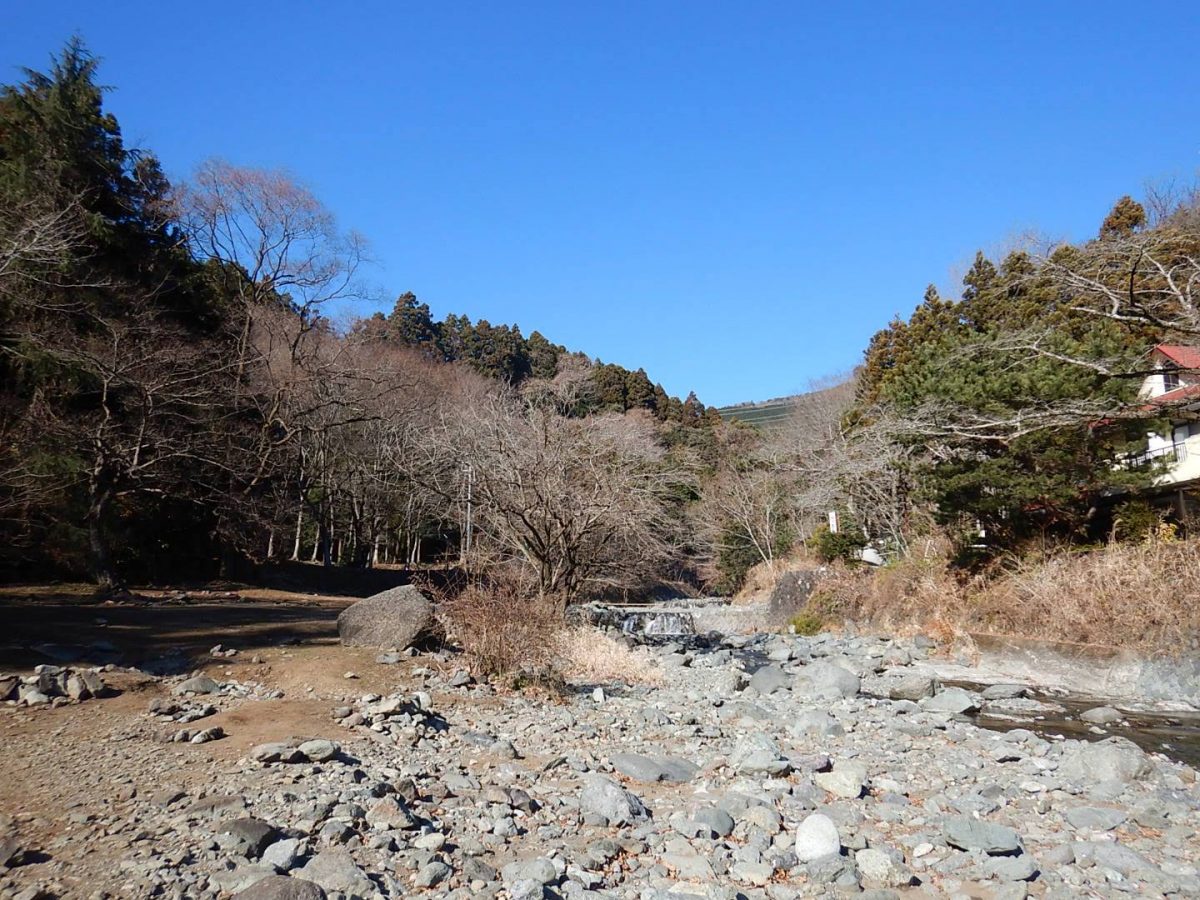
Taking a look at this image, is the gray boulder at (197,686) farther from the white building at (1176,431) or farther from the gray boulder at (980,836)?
the white building at (1176,431)

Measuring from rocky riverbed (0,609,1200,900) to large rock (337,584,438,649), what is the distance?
44.7 inches

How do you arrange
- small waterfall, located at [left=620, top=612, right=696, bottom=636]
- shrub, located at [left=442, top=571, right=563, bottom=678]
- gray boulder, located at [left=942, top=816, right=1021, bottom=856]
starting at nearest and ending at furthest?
gray boulder, located at [left=942, top=816, right=1021, bottom=856] < shrub, located at [left=442, top=571, right=563, bottom=678] < small waterfall, located at [left=620, top=612, right=696, bottom=636]

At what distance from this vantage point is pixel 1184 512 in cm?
1719

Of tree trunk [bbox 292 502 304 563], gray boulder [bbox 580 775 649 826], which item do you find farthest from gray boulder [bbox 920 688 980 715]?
tree trunk [bbox 292 502 304 563]

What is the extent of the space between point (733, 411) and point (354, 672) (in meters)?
72.4

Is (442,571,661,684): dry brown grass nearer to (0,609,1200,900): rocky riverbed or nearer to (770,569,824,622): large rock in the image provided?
(0,609,1200,900): rocky riverbed

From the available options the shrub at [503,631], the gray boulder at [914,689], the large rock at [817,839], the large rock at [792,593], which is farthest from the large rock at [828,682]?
the large rock at [792,593]

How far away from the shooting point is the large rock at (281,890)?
4297 mm

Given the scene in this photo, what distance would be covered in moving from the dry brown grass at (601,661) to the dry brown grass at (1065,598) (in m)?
7.27

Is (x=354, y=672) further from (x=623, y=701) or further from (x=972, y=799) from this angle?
(x=972, y=799)

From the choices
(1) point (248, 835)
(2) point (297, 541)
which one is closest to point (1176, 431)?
(1) point (248, 835)

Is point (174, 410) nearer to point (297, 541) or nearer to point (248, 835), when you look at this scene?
point (297, 541)

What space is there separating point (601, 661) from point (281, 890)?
29.3ft

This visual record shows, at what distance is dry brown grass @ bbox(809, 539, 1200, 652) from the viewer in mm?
13078
